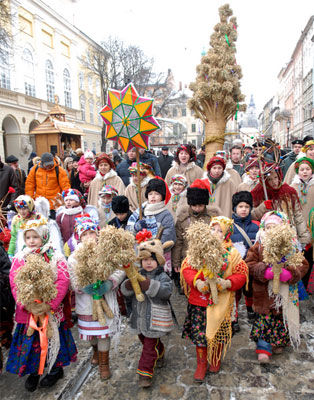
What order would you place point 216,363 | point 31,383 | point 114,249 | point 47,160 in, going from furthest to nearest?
point 47,160
point 216,363
point 31,383
point 114,249

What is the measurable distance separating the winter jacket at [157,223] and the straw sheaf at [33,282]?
137 centimetres

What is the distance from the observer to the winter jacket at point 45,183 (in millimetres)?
6086

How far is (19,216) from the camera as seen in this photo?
4262 millimetres

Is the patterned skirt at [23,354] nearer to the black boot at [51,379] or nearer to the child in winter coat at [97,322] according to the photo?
the black boot at [51,379]

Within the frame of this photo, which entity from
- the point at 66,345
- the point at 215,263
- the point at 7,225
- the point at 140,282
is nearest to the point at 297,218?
the point at 215,263

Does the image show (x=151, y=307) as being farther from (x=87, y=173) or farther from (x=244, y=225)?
(x=87, y=173)

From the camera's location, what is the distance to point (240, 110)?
911cm

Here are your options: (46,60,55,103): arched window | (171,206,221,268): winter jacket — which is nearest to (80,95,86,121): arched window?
(46,60,55,103): arched window

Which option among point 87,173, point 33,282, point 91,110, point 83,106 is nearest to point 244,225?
point 33,282

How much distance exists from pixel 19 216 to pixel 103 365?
222 cm

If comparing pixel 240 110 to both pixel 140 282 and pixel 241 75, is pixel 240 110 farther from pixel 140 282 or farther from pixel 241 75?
pixel 140 282

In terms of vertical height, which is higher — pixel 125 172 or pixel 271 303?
pixel 125 172

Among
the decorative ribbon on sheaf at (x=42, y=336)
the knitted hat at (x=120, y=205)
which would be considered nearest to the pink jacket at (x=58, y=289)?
the decorative ribbon on sheaf at (x=42, y=336)

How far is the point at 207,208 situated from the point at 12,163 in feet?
19.3
